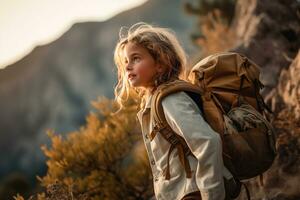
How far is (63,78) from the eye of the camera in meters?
52.4

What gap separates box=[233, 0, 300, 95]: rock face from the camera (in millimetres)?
7414

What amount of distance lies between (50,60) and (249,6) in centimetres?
4569

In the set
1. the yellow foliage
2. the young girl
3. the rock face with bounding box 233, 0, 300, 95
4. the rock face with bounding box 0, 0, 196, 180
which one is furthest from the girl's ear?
the rock face with bounding box 0, 0, 196, 180

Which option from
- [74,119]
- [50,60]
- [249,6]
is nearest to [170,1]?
[50,60]

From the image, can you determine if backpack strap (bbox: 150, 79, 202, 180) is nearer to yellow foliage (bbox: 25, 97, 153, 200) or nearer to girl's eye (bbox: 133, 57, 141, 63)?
girl's eye (bbox: 133, 57, 141, 63)

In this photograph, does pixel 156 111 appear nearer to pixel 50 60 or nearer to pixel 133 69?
pixel 133 69

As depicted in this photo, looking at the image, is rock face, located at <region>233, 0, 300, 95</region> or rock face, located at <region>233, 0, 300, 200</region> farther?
rock face, located at <region>233, 0, 300, 95</region>

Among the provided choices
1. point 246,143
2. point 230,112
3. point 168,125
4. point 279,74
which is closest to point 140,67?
point 168,125

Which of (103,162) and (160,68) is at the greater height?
(160,68)

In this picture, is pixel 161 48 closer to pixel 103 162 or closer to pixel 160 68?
pixel 160 68

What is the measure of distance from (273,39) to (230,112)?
5.35 metres

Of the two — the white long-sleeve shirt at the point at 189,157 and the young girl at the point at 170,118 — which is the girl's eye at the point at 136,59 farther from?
the white long-sleeve shirt at the point at 189,157

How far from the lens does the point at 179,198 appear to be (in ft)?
8.63

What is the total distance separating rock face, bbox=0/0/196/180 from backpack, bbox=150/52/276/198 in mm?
42370
